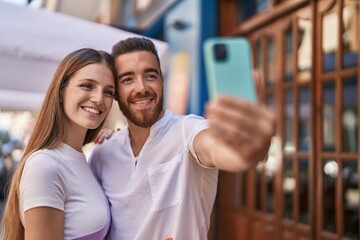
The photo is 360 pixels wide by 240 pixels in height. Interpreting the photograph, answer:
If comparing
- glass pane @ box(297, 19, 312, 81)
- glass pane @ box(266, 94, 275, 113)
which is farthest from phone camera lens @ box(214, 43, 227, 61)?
glass pane @ box(266, 94, 275, 113)

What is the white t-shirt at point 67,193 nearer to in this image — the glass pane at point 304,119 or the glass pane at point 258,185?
the glass pane at point 304,119

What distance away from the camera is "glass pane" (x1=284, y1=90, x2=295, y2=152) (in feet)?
12.1

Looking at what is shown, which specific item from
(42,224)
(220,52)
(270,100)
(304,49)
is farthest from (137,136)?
(270,100)

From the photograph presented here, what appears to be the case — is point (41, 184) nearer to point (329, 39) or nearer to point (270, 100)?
point (329, 39)

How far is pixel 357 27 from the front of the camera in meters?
2.99

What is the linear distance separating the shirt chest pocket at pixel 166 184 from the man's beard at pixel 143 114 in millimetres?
132

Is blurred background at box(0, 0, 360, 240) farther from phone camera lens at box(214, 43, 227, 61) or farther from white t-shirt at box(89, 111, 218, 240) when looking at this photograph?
phone camera lens at box(214, 43, 227, 61)

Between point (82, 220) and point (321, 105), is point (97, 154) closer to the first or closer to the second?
point (82, 220)

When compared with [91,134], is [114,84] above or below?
above

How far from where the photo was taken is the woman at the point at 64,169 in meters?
1.32

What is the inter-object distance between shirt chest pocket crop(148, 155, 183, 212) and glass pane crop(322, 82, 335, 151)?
2149mm

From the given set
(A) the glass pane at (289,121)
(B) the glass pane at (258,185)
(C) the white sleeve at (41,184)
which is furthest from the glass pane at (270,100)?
(C) the white sleeve at (41,184)

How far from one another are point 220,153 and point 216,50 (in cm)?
24

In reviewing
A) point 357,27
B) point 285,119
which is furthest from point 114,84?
point 285,119
